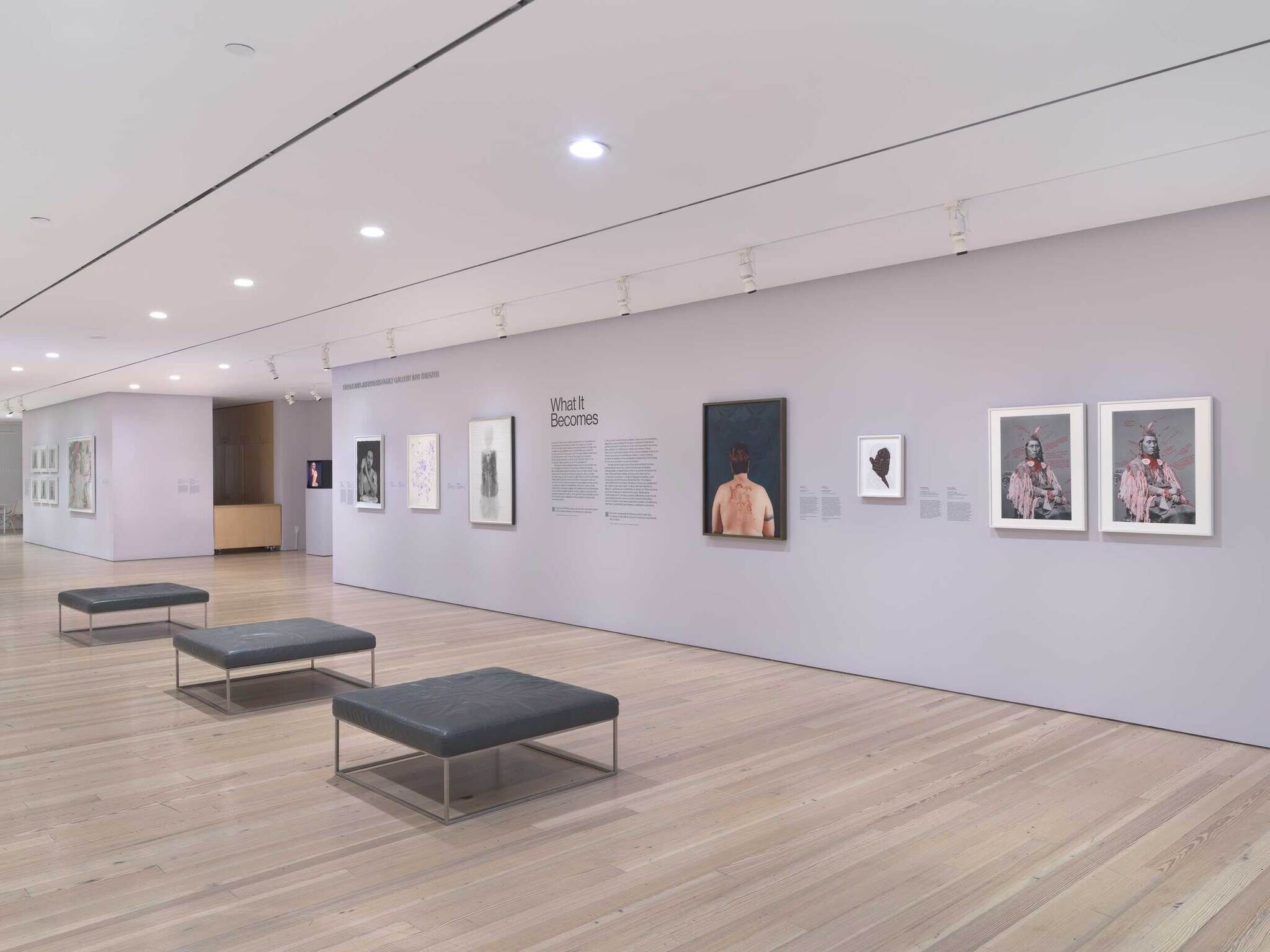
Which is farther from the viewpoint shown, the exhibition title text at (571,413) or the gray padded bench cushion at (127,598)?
the exhibition title text at (571,413)

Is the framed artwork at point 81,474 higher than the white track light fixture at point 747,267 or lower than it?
lower

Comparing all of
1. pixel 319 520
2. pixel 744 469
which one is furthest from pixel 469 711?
pixel 319 520

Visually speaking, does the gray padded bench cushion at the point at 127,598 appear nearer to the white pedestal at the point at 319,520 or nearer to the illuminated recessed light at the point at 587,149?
the illuminated recessed light at the point at 587,149

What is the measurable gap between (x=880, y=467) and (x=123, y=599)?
7.74 metres

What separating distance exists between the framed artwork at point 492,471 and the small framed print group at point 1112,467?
6078 mm

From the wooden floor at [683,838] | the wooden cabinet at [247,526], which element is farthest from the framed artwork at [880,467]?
the wooden cabinet at [247,526]

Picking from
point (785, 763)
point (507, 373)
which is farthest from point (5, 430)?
point (785, 763)

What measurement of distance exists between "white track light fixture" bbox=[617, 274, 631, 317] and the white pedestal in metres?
13.0

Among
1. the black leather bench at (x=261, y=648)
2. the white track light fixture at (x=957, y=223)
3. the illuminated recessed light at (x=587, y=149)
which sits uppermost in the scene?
the illuminated recessed light at (x=587, y=149)

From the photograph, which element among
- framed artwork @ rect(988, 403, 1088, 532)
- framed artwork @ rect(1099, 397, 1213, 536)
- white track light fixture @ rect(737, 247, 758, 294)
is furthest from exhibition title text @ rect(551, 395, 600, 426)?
framed artwork @ rect(1099, 397, 1213, 536)

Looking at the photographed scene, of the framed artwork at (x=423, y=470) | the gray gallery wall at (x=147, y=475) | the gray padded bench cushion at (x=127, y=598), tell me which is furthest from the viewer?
the gray gallery wall at (x=147, y=475)

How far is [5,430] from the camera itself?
3042 centimetres

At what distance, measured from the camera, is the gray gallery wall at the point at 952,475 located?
588cm

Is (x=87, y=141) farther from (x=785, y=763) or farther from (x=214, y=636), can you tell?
(x=785, y=763)
